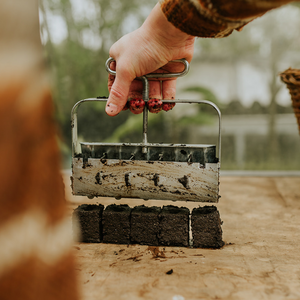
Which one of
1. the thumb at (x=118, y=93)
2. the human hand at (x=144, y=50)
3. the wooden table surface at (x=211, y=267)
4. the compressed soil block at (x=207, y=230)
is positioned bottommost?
the wooden table surface at (x=211, y=267)

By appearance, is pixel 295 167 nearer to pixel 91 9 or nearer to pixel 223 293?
pixel 223 293

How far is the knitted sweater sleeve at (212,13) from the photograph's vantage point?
76 centimetres

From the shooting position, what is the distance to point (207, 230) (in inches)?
47.0

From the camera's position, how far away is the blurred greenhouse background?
2.89 m

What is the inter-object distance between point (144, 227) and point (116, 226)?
123 millimetres

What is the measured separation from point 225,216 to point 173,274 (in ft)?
2.30

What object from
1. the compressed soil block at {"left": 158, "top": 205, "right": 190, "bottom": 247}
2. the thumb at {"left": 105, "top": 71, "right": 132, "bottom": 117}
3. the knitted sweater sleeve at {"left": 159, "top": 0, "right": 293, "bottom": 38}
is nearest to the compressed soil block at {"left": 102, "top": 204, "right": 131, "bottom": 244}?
the compressed soil block at {"left": 158, "top": 205, "right": 190, "bottom": 247}

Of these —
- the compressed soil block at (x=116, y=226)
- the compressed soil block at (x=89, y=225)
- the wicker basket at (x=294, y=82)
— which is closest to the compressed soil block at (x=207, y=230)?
the compressed soil block at (x=116, y=226)

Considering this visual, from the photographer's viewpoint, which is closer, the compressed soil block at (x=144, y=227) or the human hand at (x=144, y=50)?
the human hand at (x=144, y=50)

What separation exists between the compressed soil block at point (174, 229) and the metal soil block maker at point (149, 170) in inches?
3.0

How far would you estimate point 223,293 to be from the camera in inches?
34.3

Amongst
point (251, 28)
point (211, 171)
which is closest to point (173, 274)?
point (211, 171)

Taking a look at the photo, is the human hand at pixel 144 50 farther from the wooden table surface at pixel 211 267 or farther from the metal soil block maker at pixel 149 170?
the wooden table surface at pixel 211 267

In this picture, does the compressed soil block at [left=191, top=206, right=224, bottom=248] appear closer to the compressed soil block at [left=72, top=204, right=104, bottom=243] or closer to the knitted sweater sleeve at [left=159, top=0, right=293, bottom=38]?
the compressed soil block at [left=72, top=204, right=104, bottom=243]
